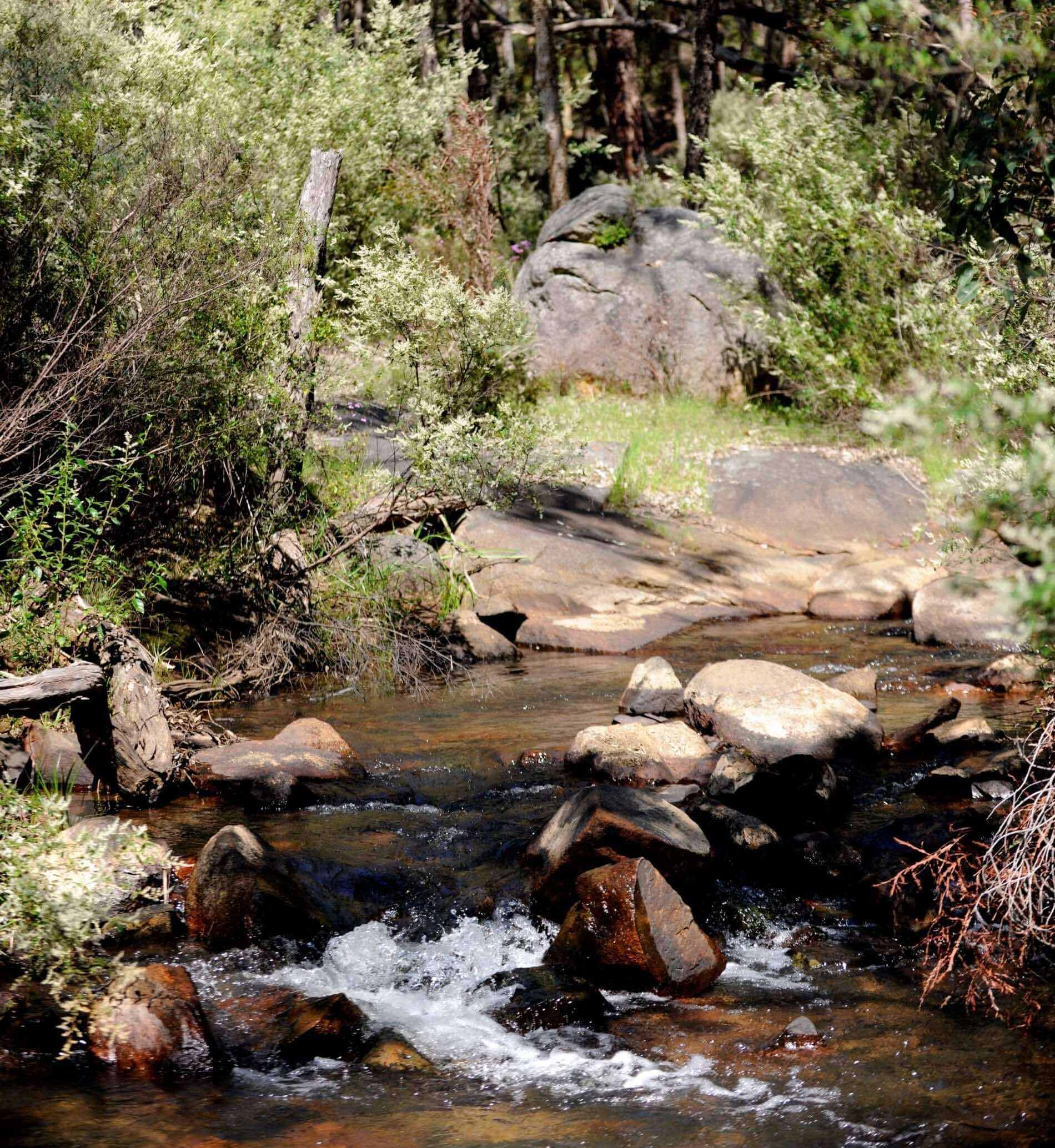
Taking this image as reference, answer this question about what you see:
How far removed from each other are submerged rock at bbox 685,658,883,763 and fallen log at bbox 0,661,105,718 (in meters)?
3.78

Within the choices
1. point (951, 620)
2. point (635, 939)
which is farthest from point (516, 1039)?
point (951, 620)

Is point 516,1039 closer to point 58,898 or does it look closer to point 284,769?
point 58,898

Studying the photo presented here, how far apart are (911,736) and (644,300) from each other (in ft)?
37.0

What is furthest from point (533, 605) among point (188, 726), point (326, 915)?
point (326, 915)

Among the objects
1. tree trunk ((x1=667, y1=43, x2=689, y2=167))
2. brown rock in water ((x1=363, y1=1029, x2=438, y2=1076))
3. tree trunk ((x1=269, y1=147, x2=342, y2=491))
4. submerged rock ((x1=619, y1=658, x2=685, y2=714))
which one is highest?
tree trunk ((x1=667, y1=43, x2=689, y2=167))

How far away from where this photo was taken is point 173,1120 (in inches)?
152

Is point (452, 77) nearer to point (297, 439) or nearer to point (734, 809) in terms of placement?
point (297, 439)

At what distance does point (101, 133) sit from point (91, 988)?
6.33 metres

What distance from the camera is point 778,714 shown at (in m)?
7.50

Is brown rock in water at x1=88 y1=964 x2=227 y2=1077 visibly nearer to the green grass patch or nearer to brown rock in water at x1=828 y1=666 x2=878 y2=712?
brown rock in water at x1=828 y1=666 x2=878 y2=712

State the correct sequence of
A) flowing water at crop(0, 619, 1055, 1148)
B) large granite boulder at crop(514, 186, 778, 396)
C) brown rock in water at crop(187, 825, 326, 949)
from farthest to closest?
1. large granite boulder at crop(514, 186, 778, 396)
2. brown rock in water at crop(187, 825, 326, 949)
3. flowing water at crop(0, 619, 1055, 1148)

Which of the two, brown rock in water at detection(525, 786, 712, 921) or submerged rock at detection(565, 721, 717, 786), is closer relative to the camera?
brown rock in water at detection(525, 786, 712, 921)

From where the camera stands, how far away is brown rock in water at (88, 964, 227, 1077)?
4.15m

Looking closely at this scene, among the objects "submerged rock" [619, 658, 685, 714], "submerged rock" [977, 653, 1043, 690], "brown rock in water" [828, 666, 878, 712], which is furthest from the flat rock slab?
"submerged rock" [619, 658, 685, 714]
